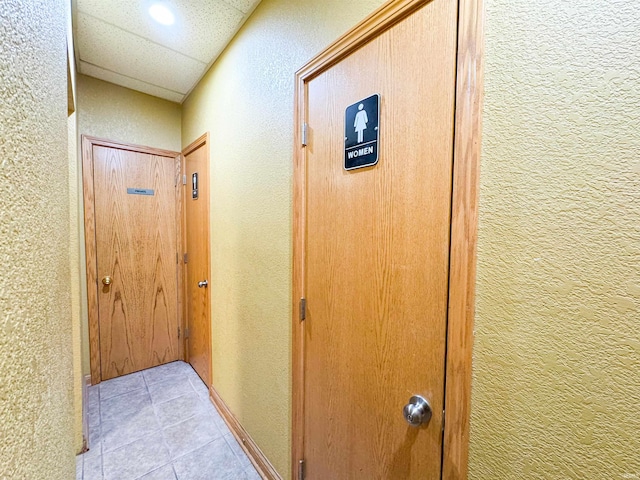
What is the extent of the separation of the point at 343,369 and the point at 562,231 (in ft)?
2.81

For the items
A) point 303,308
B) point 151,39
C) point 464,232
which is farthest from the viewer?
point 151,39

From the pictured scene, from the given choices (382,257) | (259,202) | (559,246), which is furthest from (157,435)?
(559,246)

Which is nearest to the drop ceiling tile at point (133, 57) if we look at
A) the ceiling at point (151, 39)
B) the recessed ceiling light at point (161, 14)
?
the ceiling at point (151, 39)

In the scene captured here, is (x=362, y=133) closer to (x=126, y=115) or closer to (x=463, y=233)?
(x=463, y=233)

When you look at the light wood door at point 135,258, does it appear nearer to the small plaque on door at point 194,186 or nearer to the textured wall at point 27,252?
the small plaque on door at point 194,186

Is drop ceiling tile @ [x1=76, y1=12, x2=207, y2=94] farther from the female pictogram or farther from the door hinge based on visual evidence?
the door hinge

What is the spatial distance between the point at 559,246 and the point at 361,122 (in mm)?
703

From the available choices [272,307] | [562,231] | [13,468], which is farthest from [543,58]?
[272,307]

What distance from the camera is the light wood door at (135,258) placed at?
2395 mm

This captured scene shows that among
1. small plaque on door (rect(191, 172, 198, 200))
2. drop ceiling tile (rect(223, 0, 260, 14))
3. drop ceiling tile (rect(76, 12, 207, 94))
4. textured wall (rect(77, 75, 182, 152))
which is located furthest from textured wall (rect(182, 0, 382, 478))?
textured wall (rect(77, 75, 182, 152))

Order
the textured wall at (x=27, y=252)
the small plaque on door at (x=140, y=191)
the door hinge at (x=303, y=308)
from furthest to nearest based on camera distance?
the small plaque on door at (x=140, y=191) < the door hinge at (x=303, y=308) < the textured wall at (x=27, y=252)

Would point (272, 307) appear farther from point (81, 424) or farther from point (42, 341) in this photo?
point (81, 424)

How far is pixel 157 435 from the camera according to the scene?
184cm

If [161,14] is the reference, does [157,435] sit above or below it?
below
